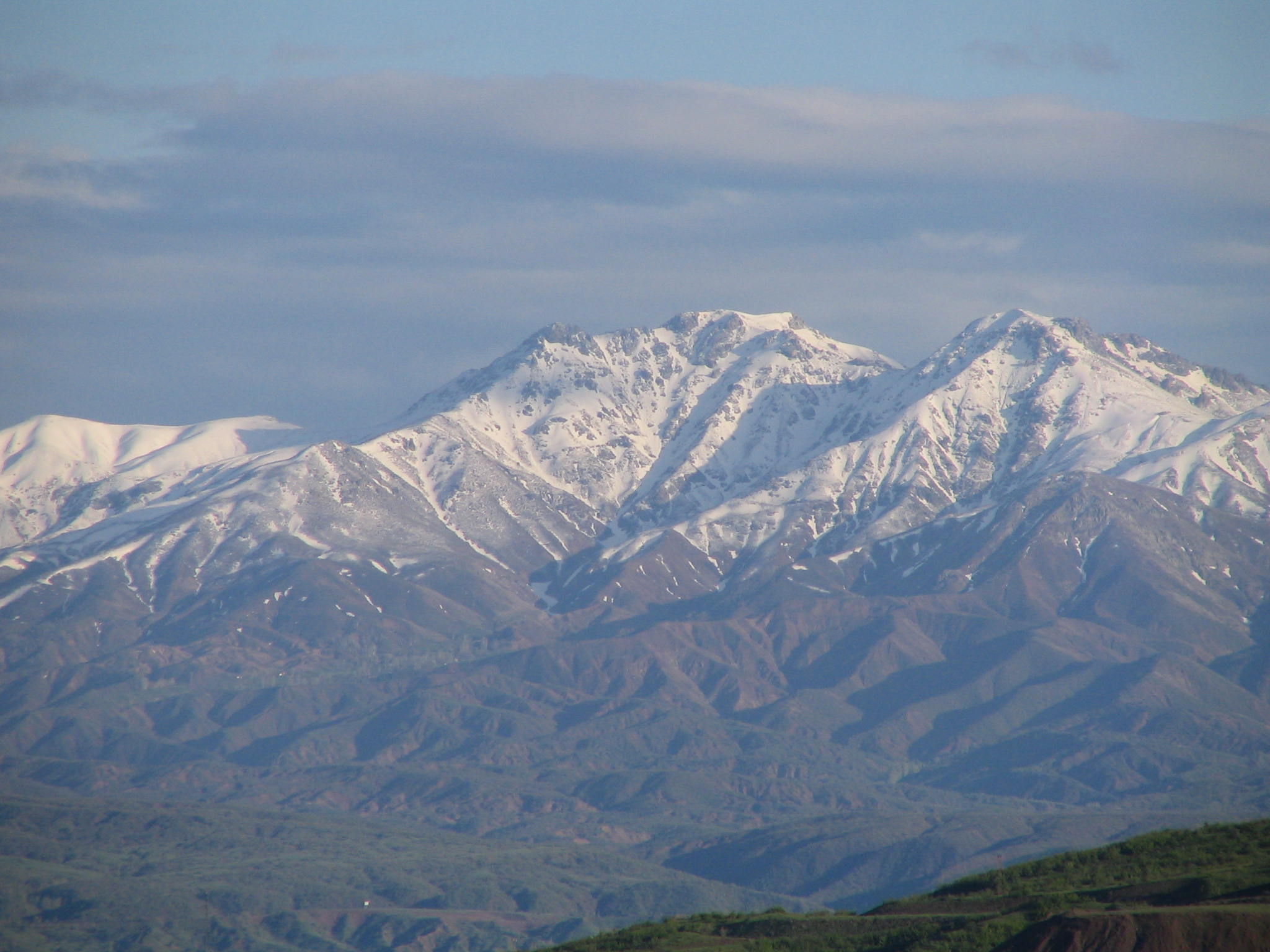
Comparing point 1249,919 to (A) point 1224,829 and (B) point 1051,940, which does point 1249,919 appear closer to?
(B) point 1051,940

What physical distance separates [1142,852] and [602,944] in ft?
133

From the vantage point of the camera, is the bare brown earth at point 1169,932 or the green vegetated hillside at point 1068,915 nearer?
the bare brown earth at point 1169,932

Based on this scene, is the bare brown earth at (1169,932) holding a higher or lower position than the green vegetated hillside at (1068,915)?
higher

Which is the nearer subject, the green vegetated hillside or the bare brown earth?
the bare brown earth

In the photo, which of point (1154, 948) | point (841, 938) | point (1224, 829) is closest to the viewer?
point (1154, 948)

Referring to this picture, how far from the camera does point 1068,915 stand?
99.2 meters

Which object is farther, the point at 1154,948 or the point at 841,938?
the point at 841,938

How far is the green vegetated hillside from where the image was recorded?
9612cm

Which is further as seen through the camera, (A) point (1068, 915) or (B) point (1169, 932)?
(A) point (1068, 915)

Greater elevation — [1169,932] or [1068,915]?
[1169,932]

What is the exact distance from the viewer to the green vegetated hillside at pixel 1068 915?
315 feet

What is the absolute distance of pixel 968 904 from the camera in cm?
12456

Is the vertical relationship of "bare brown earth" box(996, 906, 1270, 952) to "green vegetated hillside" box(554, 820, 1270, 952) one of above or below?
above

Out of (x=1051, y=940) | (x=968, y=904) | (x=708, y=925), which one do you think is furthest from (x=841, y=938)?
(x=1051, y=940)
